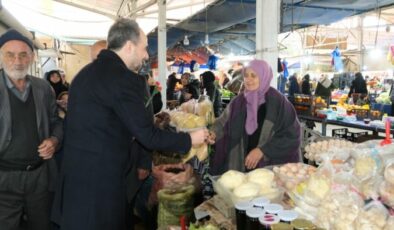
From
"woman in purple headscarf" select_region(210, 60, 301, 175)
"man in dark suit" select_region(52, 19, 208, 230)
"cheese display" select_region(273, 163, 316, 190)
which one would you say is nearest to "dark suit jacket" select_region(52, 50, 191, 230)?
"man in dark suit" select_region(52, 19, 208, 230)

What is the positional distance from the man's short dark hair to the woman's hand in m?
1.32

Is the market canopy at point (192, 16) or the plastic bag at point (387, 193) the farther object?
the market canopy at point (192, 16)

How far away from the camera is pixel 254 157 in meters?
2.78

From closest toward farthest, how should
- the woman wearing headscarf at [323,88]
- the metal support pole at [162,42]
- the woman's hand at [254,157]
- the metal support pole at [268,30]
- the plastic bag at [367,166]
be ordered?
the plastic bag at [367,166]
the woman's hand at [254,157]
the metal support pole at [268,30]
the metal support pole at [162,42]
the woman wearing headscarf at [323,88]

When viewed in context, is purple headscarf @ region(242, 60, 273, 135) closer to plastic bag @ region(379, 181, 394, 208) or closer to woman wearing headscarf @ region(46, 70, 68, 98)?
plastic bag @ region(379, 181, 394, 208)

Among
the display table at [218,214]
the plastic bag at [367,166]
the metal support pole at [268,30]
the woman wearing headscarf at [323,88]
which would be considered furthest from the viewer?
the woman wearing headscarf at [323,88]

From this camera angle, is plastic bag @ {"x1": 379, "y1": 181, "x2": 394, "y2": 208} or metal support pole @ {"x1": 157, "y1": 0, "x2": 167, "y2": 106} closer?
plastic bag @ {"x1": 379, "y1": 181, "x2": 394, "y2": 208}

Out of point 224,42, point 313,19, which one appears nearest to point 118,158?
point 313,19

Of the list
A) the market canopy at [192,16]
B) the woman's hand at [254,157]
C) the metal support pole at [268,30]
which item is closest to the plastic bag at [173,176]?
the woman's hand at [254,157]

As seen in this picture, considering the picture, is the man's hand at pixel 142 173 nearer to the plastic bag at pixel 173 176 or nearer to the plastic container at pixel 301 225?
the plastic bag at pixel 173 176

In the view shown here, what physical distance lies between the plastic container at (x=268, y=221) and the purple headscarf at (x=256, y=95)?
59.7 inches

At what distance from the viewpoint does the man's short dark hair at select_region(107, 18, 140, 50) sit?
2000 mm

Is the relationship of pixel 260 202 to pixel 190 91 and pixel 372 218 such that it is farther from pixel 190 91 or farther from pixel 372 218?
pixel 190 91

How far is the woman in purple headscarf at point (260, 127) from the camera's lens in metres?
2.83
